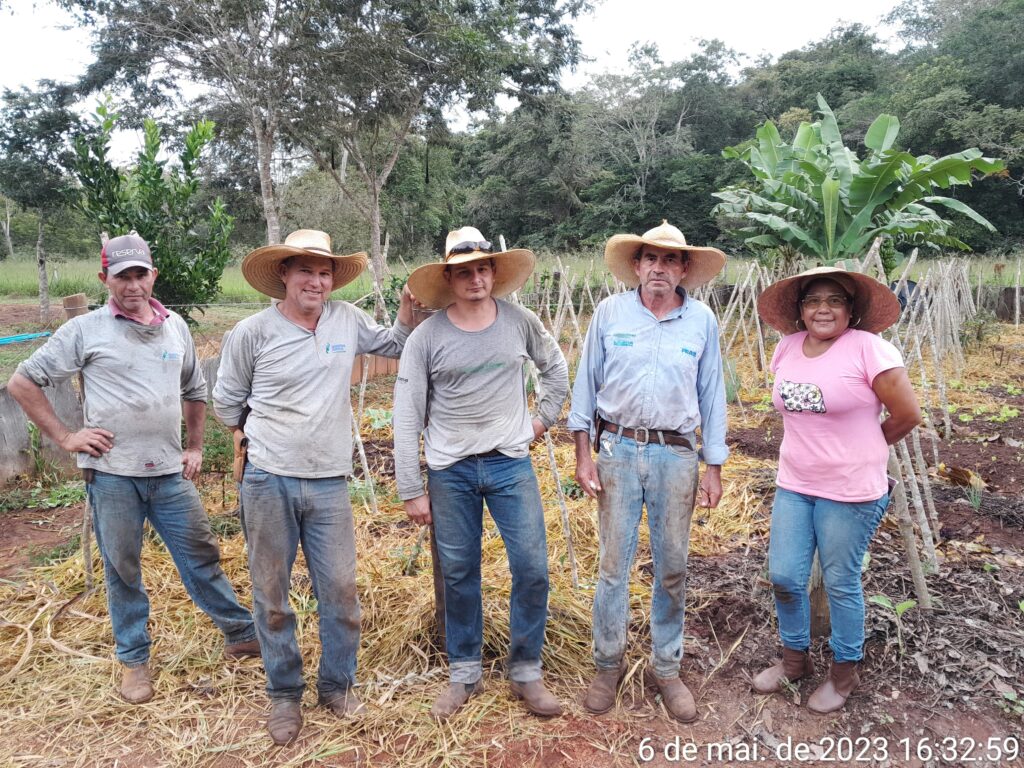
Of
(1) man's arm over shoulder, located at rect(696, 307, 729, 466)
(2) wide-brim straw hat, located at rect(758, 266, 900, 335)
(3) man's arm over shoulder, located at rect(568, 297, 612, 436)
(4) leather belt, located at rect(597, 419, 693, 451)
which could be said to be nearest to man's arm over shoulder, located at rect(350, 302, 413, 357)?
(3) man's arm over shoulder, located at rect(568, 297, 612, 436)

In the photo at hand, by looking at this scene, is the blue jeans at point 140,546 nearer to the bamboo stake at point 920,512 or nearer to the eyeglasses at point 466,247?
the eyeglasses at point 466,247

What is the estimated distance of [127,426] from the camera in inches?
100

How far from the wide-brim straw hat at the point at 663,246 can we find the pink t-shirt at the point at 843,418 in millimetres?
508

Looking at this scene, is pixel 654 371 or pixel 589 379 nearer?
pixel 654 371

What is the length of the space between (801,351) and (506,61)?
45.4 feet

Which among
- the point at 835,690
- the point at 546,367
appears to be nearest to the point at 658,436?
the point at 546,367

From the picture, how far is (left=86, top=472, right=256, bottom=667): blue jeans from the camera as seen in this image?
2.55 m

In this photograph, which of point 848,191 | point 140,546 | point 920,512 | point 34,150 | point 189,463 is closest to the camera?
point 140,546

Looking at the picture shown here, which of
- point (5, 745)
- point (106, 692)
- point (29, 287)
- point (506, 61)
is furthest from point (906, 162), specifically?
point (29, 287)

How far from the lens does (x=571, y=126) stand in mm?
24484

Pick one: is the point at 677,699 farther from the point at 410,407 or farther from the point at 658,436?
the point at 410,407

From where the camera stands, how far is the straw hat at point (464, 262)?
229cm

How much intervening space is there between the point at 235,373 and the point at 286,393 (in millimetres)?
201

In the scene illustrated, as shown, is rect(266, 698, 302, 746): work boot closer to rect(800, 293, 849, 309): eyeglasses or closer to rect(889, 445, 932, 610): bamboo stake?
rect(800, 293, 849, 309): eyeglasses
